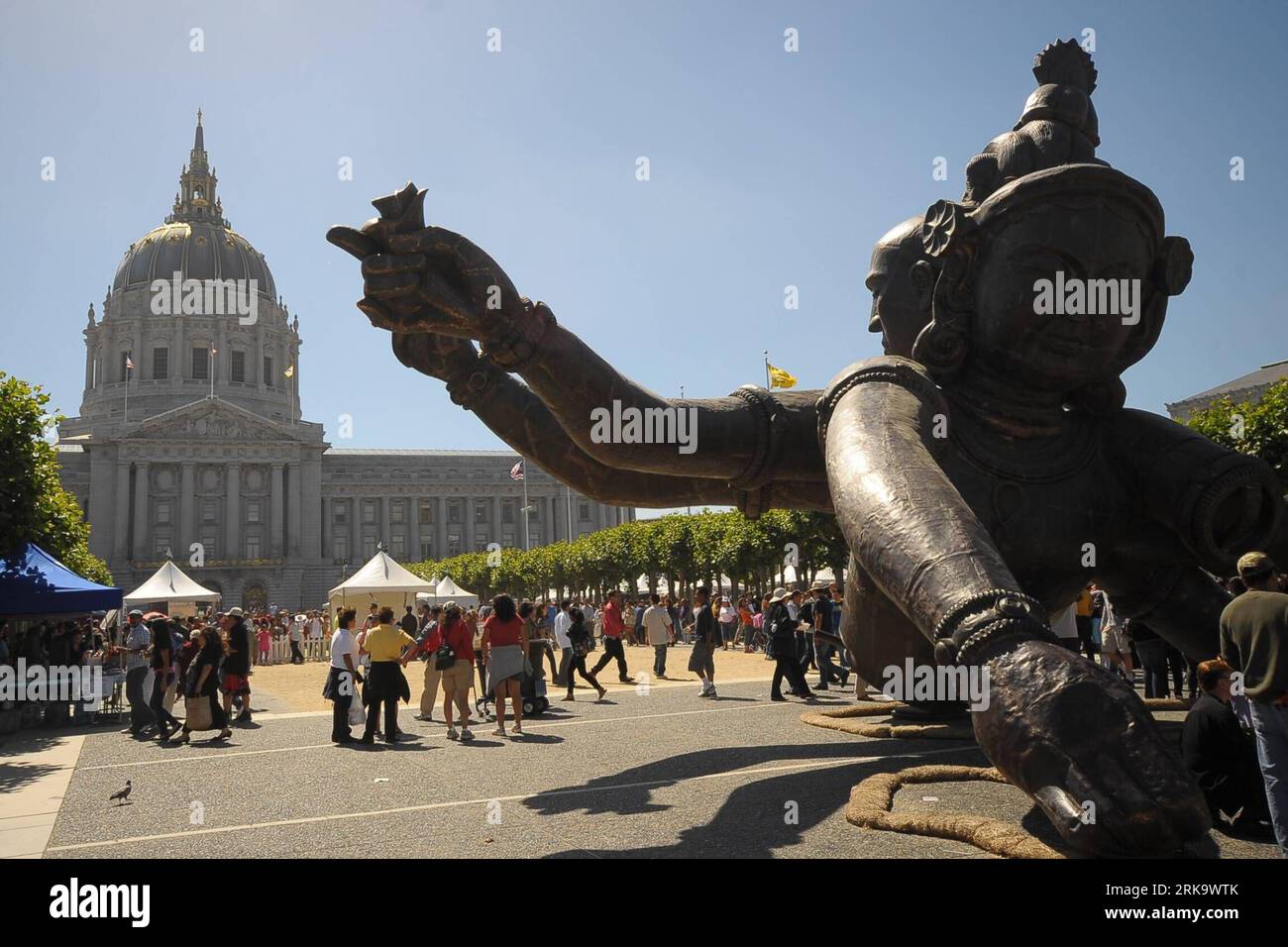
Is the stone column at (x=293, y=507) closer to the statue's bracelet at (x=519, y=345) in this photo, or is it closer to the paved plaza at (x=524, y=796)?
the paved plaza at (x=524, y=796)

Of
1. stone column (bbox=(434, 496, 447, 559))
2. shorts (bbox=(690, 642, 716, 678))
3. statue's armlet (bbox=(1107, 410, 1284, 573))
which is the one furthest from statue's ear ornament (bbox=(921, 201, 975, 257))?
stone column (bbox=(434, 496, 447, 559))

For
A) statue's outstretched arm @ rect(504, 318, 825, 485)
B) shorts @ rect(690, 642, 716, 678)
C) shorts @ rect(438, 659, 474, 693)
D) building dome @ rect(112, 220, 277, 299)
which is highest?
building dome @ rect(112, 220, 277, 299)

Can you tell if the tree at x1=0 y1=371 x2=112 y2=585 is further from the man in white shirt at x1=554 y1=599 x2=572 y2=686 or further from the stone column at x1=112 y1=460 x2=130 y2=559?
the stone column at x1=112 y1=460 x2=130 y2=559

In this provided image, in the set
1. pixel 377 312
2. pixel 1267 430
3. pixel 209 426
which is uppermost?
pixel 209 426

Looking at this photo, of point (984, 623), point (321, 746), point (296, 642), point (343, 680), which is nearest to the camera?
point (984, 623)

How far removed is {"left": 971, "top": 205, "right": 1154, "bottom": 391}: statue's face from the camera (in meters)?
4.13

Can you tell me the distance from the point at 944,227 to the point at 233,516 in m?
80.9

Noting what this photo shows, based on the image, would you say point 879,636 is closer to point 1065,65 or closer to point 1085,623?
point 1065,65

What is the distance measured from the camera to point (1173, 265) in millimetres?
4406

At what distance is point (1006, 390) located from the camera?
14.6 feet

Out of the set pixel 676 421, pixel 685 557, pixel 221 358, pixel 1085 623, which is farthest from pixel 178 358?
pixel 676 421

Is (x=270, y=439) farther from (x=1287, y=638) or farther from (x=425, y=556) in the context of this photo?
(x=1287, y=638)
